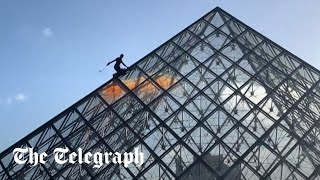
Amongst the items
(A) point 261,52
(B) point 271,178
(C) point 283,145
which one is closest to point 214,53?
(A) point 261,52

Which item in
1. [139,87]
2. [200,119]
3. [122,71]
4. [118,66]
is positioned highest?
[118,66]

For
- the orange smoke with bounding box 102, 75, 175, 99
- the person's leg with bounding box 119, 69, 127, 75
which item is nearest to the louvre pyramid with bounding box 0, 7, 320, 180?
the orange smoke with bounding box 102, 75, 175, 99

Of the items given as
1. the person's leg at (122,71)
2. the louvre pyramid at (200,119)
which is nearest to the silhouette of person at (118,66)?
the person's leg at (122,71)

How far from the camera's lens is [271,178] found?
11891mm

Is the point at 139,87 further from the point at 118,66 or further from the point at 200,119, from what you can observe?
the point at 200,119

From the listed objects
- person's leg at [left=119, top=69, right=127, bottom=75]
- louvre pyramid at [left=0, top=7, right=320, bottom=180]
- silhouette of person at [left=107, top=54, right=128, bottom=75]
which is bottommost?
louvre pyramid at [left=0, top=7, right=320, bottom=180]

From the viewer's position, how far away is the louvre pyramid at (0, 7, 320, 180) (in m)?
12.3

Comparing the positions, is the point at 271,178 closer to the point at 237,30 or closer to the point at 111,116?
the point at 111,116

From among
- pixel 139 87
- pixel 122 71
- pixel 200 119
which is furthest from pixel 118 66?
pixel 200 119

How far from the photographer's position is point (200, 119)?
13539 millimetres

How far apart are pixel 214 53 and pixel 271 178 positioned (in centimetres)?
586

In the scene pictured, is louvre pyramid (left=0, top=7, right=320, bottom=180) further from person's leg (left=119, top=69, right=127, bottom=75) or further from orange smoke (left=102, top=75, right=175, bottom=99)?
person's leg (left=119, top=69, right=127, bottom=75)

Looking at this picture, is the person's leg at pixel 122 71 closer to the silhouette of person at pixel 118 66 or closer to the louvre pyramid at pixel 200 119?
the silhouette of person at pixel 118 66

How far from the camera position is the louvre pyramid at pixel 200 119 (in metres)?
12.3
